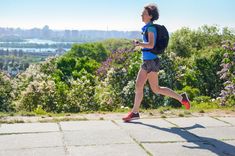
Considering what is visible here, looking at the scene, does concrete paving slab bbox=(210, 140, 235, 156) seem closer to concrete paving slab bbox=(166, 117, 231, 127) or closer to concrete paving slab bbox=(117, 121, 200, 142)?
concrete paving slab bbox=(117, 121, 200, 142)

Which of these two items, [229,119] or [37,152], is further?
[229,119]

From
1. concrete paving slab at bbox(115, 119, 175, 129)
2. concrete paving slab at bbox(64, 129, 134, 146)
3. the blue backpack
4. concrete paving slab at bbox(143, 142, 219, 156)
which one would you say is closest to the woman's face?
the blue backpack

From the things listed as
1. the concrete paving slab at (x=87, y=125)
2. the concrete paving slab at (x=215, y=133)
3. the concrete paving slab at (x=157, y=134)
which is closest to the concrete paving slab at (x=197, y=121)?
the concrete paving slab at (x=215, y=133)

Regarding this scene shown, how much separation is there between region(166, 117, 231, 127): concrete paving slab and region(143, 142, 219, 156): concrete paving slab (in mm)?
1193

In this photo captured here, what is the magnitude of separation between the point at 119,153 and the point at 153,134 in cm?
104

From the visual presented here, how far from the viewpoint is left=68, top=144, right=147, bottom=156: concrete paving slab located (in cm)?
453

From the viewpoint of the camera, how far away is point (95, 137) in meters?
5.27

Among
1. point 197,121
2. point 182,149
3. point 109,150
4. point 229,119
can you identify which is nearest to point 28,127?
Result: point 109,150

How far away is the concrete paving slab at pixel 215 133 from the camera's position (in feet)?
17.9

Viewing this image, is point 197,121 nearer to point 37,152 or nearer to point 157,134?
point 157,134

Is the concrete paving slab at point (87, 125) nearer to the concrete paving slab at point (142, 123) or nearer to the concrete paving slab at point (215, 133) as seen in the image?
the concrete paving slab at point (142, 123)

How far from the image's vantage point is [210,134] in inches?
222

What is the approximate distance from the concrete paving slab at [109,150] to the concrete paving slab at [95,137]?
0.18 m

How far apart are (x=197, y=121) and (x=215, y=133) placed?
0.85 meters
